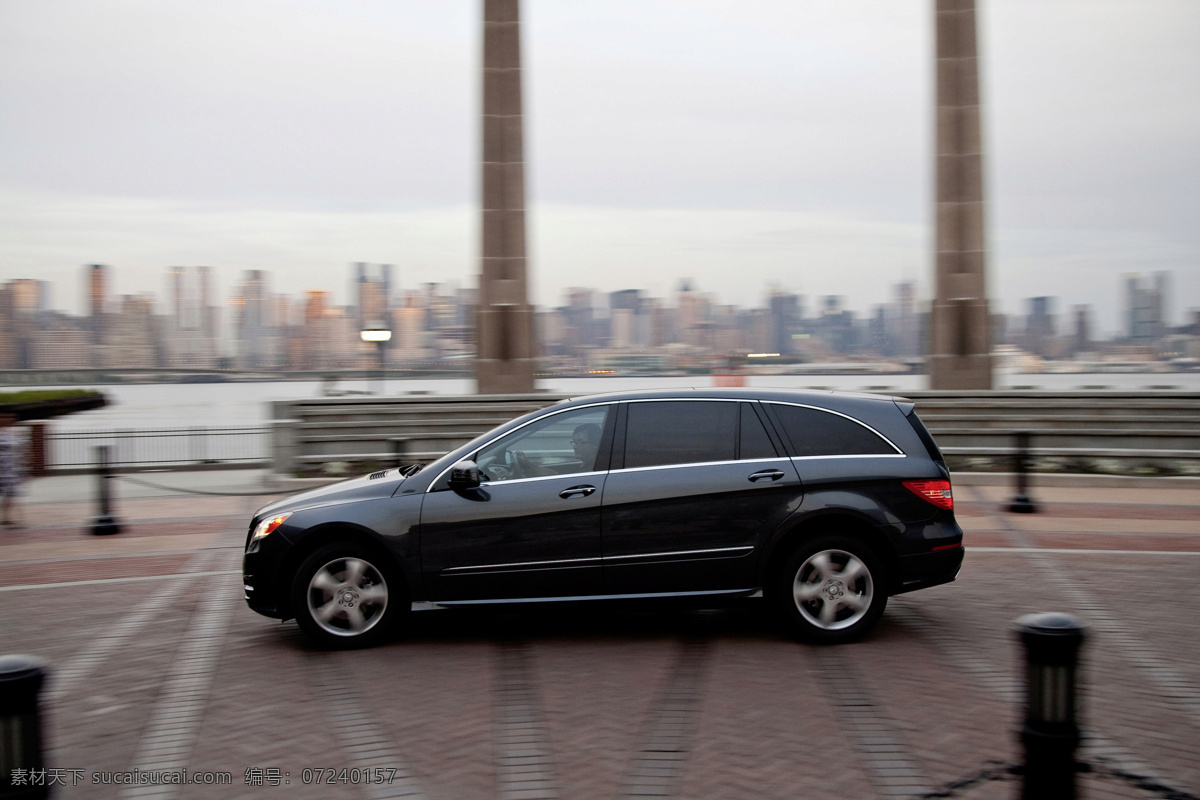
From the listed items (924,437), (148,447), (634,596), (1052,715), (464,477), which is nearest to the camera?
(1052,715)

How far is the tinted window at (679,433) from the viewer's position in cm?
659

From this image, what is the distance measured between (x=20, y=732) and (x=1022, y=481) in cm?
1193

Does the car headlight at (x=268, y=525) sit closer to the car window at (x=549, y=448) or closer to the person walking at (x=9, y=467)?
the car window at (x=549, y=448)

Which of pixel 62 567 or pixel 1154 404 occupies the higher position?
pixel 1154 404

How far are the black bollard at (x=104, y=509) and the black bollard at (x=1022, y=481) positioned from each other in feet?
36.4

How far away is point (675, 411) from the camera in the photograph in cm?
672

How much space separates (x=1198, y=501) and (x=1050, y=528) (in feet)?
11.4

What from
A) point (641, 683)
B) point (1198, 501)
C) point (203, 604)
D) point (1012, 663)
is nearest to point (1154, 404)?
point (1198, 501)

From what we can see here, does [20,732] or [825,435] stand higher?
[825,435]

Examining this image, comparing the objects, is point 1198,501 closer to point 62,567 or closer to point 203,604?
point 203,604

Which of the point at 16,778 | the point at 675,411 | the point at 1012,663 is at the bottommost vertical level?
the point at 1012,663

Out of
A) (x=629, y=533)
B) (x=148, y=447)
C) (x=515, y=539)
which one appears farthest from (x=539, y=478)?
(x=148, y=447)

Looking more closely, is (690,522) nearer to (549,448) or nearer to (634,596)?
(634,596)

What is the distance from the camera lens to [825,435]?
6.70 metres
